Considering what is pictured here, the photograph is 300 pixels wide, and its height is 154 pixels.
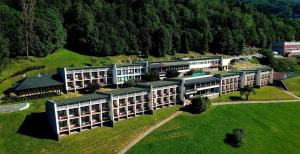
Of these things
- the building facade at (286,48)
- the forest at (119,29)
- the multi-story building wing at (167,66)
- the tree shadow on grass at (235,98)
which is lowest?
the tree shadow on grass at (235,98)

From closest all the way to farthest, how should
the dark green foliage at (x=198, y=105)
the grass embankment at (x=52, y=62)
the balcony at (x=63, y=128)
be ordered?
the balcony at (x=63, y=128)
the dark green foliage at (x=198, y=105)
the grass embankment at (x=52, y=62)

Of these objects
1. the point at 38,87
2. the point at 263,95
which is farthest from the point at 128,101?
the point at 263,95

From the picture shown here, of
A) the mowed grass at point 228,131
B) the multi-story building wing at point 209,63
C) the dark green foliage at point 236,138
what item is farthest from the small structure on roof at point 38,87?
the multi-story building wing at point 209,63

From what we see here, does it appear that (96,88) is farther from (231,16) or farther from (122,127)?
(231,16)

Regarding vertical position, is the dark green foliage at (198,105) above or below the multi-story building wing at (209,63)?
below

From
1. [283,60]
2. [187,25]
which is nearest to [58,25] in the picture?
[187,25]

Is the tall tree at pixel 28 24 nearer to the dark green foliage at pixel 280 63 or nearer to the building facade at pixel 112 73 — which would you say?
the building facade at pixel 112 73

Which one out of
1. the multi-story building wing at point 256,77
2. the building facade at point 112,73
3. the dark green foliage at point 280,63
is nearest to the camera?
the building facade at point 112,73
